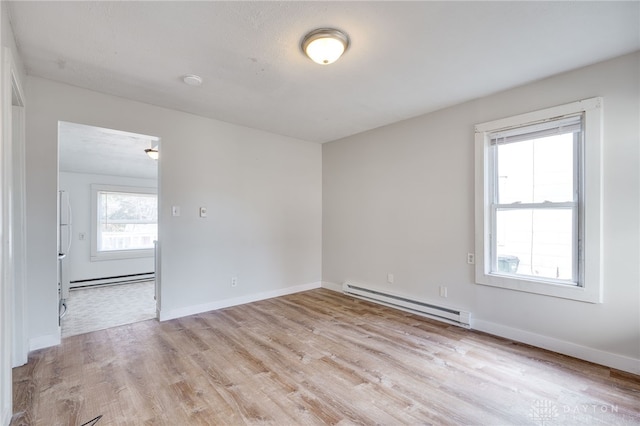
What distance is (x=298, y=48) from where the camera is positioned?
232 centimetres

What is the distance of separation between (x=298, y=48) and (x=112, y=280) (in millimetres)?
6503

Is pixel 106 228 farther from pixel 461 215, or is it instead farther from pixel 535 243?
pixel 535 243

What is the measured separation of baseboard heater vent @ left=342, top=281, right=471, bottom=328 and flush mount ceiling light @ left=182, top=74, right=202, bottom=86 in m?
3.52

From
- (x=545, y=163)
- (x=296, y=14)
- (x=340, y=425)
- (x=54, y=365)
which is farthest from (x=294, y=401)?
(x=545, y=163)

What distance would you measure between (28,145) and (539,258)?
16.9 ft

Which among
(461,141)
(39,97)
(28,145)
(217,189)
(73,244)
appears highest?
(39,97)

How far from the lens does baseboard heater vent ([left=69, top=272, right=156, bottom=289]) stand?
585 cm

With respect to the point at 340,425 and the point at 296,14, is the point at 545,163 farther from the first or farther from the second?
the point at 340,425

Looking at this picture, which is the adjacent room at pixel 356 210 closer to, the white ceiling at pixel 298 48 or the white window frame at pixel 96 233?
the white ceiling at pixel 298 48

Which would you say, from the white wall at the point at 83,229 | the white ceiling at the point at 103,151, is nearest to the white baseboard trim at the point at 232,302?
the white ceiling at the point at 103,151

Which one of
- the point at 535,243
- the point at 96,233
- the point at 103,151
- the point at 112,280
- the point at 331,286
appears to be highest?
the point at 103,151

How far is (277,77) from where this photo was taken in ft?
9.23

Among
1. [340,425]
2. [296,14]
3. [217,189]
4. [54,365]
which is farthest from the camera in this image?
[217,189]

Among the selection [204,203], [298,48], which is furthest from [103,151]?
[298,48]
